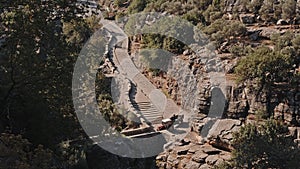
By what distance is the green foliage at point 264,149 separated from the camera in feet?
27.2

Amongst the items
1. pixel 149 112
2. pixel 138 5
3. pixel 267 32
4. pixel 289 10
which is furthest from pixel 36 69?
pixel 138 5

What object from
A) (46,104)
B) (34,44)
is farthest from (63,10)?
(46,104)

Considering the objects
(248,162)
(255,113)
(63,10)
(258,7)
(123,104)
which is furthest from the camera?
(258,7)

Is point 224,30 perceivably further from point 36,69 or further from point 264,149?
point 36,69

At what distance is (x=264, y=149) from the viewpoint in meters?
8.36

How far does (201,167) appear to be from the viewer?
32.0 ft

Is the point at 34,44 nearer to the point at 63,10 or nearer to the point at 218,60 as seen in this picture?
the point at 63,10

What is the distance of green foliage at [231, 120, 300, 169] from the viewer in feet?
27.2

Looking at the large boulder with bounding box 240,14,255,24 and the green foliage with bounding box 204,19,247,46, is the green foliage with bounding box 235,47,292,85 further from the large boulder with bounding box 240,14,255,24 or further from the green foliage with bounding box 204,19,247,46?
the large boulder with bounding box 240,14,255,24

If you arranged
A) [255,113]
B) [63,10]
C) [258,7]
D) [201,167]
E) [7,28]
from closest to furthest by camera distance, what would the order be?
[7,28] → [63,10] → [201,167] → [255,113] → [258,7]

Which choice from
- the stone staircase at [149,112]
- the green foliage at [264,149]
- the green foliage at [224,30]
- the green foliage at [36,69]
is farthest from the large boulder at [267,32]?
the green foliage at [36,69]

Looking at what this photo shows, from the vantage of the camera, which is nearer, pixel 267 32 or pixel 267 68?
pixel 267 68

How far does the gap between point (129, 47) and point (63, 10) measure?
38.9 feet

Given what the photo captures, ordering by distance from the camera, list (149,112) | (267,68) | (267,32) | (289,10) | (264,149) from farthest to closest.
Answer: (289,10)
(267,32)
(149,112)
(267,68)
(264,149)
